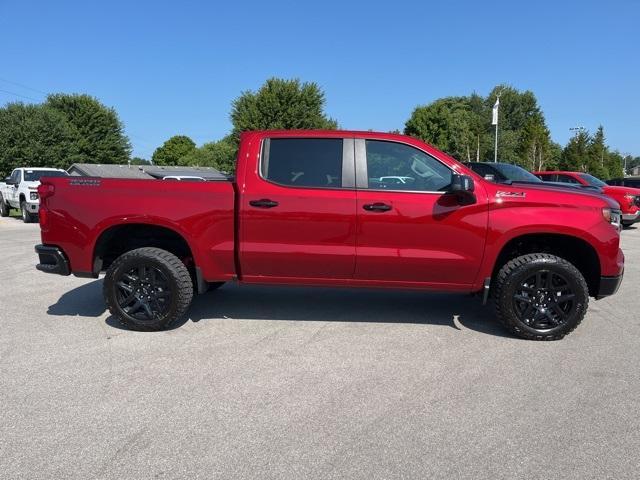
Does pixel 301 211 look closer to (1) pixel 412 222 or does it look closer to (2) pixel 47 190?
(1) pixel 412 222

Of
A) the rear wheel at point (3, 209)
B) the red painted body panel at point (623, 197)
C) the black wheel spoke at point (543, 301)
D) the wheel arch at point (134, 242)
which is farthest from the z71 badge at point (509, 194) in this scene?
the rear wheel at point (3, 209)

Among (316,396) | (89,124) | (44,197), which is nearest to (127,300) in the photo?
(44,197)

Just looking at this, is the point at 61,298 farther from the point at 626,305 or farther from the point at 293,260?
the point at 626,305

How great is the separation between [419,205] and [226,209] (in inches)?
67.7

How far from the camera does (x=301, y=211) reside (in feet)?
15.0

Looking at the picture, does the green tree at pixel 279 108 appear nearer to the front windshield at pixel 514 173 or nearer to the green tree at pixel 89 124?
the green tree at pixel 89 124

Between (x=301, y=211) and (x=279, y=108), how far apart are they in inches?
1508

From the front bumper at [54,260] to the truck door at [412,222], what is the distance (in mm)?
2778

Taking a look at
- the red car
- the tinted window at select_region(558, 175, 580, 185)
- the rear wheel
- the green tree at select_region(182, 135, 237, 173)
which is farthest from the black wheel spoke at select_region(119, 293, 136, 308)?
the green tree at select_region(182, 135, 237, 173)

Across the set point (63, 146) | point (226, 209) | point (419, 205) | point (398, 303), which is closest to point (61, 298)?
point (226, 209)

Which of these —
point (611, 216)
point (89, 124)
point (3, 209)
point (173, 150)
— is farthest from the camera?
point (173, 150)

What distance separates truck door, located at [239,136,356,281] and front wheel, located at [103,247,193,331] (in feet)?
2.17

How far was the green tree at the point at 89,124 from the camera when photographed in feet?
151

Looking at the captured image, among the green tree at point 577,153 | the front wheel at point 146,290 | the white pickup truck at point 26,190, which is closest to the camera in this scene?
the front wheel at point 146,290
